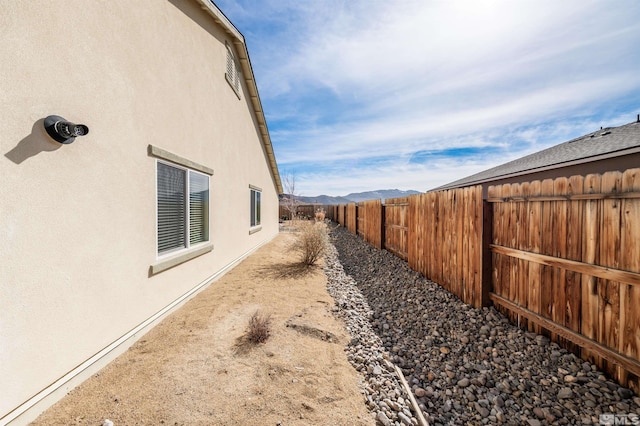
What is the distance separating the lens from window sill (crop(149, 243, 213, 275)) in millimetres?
3576

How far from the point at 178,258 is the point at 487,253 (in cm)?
493

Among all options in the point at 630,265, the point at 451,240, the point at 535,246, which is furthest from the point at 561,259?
the point at 451,240

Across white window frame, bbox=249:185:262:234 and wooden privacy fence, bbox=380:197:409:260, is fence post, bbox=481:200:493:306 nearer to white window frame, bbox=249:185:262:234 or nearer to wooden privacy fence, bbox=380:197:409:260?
wooden privacy fence, bbox=380:197:409:260

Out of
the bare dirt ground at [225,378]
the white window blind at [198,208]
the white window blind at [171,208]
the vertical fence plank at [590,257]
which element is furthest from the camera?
the white window blind at [198,208]

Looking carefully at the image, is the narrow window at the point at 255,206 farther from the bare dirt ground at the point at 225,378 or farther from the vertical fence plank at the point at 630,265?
the vertical fence plank at the point at 630,265

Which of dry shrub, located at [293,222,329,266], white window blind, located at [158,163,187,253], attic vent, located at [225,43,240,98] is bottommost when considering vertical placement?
dry shrub, located at [293,222,329,266]

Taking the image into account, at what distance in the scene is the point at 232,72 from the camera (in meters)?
7.02

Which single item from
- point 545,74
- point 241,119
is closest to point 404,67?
point 545,74

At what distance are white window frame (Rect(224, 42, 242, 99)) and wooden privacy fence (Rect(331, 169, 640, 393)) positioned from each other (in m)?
6.12

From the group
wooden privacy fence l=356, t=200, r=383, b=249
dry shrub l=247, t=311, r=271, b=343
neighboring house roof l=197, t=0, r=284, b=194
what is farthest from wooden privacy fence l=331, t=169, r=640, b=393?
neighboring house roof l=197, t=0, r=284, b=194

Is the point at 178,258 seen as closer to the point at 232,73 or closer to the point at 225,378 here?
the point at 225,378

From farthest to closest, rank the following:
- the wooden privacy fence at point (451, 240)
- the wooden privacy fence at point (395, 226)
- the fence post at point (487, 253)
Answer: the wooden privacy fence at point (395, 226) < the wooden privacy fence at point (451, 240) < the fence post at point (487, 253)

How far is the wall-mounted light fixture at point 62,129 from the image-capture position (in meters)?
2.15

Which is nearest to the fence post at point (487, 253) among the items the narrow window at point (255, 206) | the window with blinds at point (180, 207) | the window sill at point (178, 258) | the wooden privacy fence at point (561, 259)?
the wooden privacy fence at point (561, 259)
